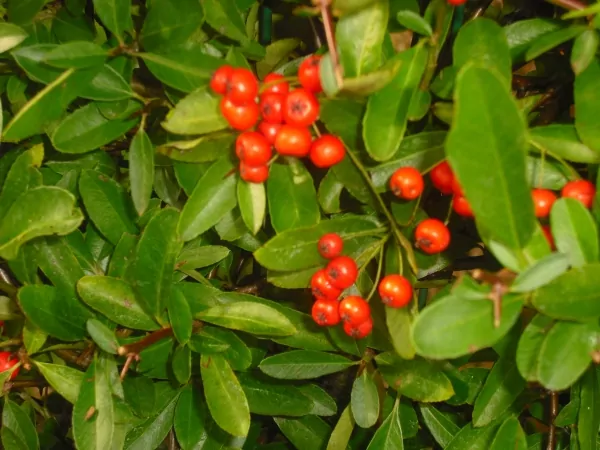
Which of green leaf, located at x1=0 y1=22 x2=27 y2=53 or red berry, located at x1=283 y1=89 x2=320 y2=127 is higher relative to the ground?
green leaf, located at x1=0 y1=22 x2=27 y2=53

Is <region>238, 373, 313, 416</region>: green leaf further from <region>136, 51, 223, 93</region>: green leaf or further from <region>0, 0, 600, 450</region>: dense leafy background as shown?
<region>136, 51, 223, 93</region>: green leaf

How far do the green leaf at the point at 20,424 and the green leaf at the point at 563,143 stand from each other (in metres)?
0.92

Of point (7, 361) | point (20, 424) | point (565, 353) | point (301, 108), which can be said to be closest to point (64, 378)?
point (7, 361)

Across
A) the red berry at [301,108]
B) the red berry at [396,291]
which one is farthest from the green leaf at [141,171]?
the red berry at [396,291]

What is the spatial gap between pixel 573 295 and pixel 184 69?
0.51 meters

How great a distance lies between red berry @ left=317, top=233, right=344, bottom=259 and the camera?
0.74m

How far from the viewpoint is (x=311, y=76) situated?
67cm

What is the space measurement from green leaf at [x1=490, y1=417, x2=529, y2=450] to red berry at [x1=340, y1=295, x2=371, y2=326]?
293 mm

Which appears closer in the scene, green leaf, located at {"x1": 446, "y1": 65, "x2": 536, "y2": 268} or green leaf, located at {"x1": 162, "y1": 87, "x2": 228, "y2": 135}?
green leaf, located at {"x1": 446, "y1": 65, "x2": 536, "y2": 268}

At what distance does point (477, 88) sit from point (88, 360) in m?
0.71

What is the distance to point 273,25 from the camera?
1.02 metres

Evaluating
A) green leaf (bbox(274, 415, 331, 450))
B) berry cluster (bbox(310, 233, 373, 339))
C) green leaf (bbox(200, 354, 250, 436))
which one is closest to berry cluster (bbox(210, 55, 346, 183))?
berry cluster (bbox(310, 233, 373, 339))

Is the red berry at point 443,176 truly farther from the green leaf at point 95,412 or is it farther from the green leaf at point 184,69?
the green leaf at point 95,412

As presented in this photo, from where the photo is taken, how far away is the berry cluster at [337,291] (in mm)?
739
